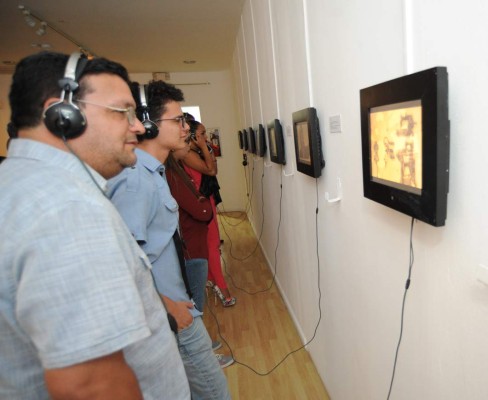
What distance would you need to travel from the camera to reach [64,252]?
1.77 ft

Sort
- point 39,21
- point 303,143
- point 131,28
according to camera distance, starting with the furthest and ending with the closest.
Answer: point 131,28, point 39,21, point 303,143

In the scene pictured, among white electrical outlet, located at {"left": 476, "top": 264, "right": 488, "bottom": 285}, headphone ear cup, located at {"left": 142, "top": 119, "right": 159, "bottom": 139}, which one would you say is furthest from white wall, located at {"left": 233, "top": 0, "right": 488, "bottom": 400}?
headphone ear cup, located at {"left": 142, "top": 119, "right": 159, "bottom": 139}

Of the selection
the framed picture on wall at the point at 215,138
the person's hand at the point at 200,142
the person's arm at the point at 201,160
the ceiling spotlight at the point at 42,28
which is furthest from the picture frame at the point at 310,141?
the framed picture on wall at the point at 215,138

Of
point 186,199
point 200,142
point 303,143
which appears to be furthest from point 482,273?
point 200,142

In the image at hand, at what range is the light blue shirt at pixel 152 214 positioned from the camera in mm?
1142

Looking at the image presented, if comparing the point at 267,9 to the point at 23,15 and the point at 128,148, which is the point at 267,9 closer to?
the point at 128,148

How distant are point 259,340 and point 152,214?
170cm

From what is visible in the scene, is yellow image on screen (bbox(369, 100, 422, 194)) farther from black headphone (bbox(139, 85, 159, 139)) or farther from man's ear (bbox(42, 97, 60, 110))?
black headphone (bbox(139, 85, 159, 139))

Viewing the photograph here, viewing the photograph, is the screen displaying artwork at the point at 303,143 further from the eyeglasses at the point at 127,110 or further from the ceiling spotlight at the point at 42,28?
the ceiling spotlight at the point at 42,28

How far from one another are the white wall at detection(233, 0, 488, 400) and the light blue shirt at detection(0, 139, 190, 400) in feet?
2.33

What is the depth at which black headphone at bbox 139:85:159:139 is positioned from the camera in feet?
4.52

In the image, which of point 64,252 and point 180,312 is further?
point 180,312

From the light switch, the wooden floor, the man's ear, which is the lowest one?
the wooden floor

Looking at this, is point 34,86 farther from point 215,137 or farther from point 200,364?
point 215,137
